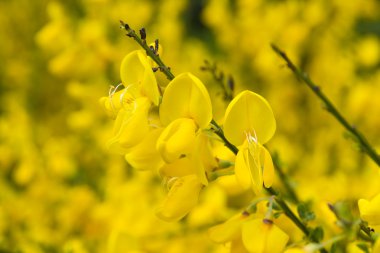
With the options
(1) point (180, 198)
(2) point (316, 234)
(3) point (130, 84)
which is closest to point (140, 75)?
(3) point (130, 84)

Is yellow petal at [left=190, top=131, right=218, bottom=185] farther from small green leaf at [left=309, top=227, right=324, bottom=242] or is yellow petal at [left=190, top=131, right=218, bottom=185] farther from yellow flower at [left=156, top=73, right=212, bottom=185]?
small green leaf at [left=309, top=227, right=324, bottom=242]

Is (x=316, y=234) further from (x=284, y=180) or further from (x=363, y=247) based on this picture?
(x=284, y=180)

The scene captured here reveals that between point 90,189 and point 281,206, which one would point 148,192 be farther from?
point 281,206

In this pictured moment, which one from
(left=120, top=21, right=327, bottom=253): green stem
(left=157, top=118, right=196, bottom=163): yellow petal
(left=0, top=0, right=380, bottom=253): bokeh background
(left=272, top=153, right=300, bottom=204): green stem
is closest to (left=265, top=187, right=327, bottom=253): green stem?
(left=120, top=21, right=327, bottom=253): green stem

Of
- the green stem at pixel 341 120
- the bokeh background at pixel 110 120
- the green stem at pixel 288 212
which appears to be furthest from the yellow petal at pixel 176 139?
the bokeh background at pixel 110 120

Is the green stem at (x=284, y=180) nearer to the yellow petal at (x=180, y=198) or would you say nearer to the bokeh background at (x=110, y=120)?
the yellow petal at (x=180, y=198)

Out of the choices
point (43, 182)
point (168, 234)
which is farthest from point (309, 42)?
point (168, 234)
